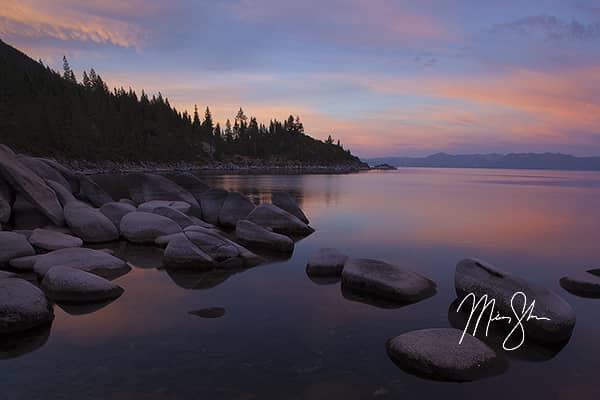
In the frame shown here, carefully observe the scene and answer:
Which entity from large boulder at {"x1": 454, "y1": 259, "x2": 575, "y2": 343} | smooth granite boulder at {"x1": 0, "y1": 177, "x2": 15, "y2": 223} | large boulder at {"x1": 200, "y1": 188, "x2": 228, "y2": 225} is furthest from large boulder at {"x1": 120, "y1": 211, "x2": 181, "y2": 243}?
large boulder at {"x1": 454, "y1": 259, "x2": 575, "y2": 343}

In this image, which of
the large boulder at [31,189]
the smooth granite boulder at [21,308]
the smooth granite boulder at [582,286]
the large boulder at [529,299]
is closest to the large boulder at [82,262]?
the smooth granite boulder at [21,308]

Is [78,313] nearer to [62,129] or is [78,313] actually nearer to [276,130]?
[62,129]

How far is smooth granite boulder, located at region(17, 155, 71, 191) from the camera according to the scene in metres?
18.7

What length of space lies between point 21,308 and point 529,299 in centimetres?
1007

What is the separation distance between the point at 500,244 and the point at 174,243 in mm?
14547

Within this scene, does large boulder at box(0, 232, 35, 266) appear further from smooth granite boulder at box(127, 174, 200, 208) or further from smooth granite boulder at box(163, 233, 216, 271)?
smooth granite boulder at box(127, 174, 200, 208)

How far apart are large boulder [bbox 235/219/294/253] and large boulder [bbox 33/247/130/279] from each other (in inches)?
188

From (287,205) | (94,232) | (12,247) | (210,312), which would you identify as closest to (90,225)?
(94,232)

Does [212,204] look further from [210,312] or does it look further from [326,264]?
[210,312]

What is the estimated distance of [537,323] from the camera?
715 cm

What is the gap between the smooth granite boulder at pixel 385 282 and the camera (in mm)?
9125

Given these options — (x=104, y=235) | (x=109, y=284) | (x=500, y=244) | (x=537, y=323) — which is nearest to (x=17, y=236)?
(x=104, y=235)

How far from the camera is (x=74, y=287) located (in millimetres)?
8523
